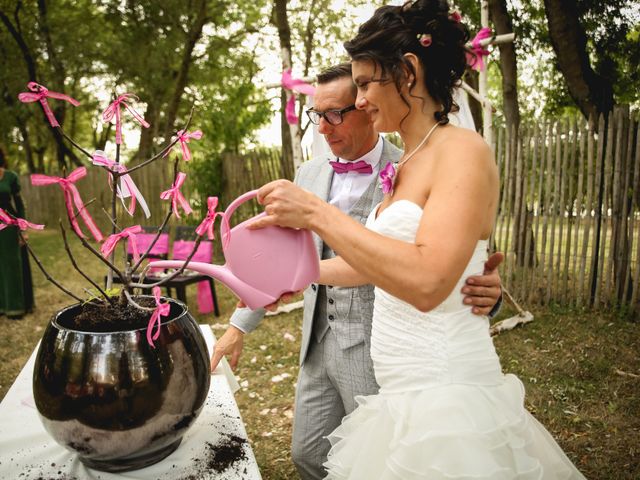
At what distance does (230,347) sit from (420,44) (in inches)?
50.9

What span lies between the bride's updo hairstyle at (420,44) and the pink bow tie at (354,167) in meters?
0.67

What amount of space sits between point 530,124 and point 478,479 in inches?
211

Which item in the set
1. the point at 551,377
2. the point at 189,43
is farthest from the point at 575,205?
the point at 189,43

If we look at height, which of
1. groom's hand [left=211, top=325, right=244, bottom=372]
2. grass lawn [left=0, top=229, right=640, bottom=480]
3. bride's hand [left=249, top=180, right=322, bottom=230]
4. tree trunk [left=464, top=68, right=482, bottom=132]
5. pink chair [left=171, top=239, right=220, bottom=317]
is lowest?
grass lawn [left=0, top=229, right=640, bottom=480]

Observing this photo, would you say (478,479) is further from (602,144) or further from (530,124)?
(530,124)

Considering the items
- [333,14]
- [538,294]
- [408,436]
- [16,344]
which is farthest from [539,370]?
[333,14]

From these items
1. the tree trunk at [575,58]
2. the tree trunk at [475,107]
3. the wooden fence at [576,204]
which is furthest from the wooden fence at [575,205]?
the tree trunk at [475,107]

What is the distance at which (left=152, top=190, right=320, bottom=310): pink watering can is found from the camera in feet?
4.01

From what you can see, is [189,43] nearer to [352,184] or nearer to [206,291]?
[206,291]

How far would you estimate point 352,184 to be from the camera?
7.08 feet

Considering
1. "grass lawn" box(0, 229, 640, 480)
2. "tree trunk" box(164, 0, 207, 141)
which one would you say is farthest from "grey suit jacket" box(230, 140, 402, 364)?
"tree trunk" box(164, 0, 207, 141)

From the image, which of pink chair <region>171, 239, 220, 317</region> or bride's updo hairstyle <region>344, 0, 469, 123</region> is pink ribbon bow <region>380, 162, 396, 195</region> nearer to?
bride's updo hairstyle <region>344, 0, 469, 123</region>

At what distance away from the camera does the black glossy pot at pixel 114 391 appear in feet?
3.59

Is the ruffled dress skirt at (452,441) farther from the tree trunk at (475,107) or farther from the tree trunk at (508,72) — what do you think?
the tree trunk at (475,107)
